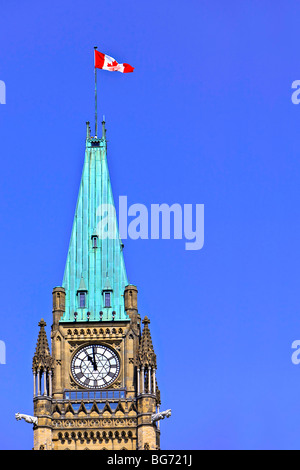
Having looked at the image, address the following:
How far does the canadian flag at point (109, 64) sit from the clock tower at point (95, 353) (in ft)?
27.8

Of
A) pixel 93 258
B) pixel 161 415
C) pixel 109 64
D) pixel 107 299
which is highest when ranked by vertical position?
pixel 109 64

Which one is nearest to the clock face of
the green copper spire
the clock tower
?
the clock tower

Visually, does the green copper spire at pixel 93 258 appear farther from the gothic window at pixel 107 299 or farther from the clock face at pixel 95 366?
the clock face at pixel 95 366

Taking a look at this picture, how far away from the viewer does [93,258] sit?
17025 centimetres

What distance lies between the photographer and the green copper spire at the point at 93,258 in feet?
552

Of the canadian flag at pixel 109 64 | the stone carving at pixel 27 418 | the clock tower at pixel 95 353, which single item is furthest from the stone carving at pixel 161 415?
the canadian flag at pixel 109 64

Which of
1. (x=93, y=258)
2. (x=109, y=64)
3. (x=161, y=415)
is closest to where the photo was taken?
(x=161, y=415)

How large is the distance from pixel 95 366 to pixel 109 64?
2735cm

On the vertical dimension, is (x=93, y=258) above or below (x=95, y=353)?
A: above

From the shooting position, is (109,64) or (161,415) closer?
(161,415)

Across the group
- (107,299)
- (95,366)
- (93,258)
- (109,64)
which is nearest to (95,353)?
(95,366)

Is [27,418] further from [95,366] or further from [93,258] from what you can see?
[93,258]
